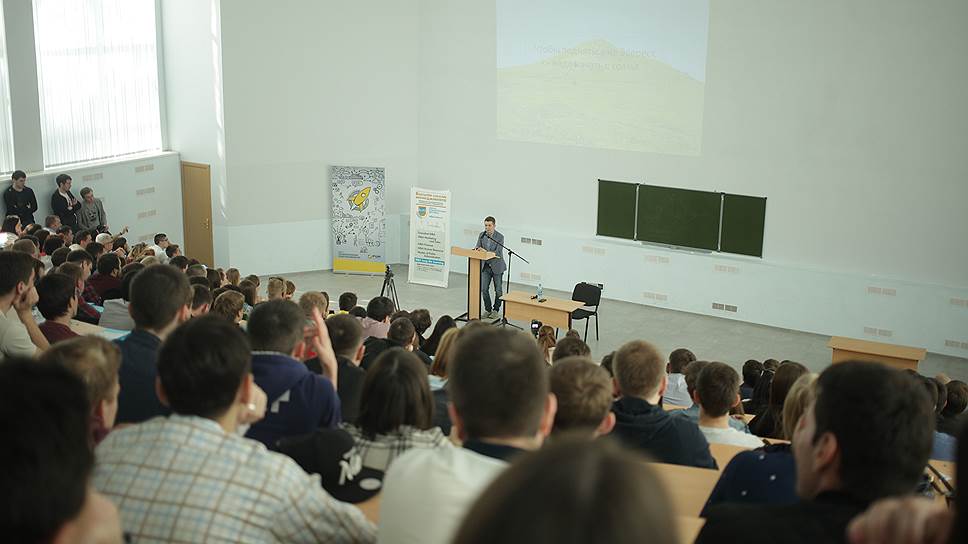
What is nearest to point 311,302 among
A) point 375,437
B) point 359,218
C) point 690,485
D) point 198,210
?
point 375,437

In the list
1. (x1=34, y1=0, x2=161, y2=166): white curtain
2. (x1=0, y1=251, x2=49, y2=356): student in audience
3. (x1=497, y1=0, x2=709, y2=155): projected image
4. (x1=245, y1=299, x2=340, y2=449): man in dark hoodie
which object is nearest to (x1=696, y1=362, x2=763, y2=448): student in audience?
→ (x1=245, y1=299, x2=340, y2=449): man in dark hoodie

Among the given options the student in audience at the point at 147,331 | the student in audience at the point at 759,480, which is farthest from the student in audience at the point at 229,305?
the student in audience at the point at 759,480

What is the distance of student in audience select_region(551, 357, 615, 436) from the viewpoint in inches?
134

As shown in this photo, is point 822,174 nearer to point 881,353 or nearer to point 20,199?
Answer: point 881,353

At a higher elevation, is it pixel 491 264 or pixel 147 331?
pixel 147 331

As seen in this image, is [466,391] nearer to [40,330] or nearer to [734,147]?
[40,330]

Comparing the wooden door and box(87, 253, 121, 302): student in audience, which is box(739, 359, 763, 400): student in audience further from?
the wooden door

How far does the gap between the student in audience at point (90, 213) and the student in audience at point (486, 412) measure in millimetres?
12610

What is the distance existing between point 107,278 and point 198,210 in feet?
23.8

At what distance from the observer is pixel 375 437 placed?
120 inches

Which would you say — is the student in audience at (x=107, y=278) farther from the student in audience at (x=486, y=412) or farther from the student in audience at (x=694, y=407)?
the student in audience at (x=486, y=412)

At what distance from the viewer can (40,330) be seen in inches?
212

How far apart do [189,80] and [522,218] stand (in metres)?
5.74

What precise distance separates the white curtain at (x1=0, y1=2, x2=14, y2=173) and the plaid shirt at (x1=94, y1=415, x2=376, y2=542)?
12603 millimetres
